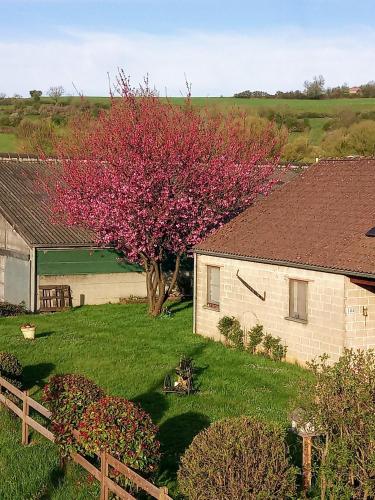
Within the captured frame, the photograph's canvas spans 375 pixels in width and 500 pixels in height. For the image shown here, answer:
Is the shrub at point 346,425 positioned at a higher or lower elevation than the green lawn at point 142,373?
higher

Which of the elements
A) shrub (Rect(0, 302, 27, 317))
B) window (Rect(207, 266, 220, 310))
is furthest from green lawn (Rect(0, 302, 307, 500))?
window (Rect(207, 266, 220, 310))

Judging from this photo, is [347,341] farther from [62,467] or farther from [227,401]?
[62,467]

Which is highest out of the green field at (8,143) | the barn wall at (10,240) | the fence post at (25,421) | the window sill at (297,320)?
the green field at (8,143)

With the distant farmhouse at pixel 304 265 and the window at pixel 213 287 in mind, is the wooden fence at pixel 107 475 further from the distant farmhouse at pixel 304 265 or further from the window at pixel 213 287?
the window at pixel 213 287

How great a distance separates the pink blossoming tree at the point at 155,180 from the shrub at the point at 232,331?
530 centimetres

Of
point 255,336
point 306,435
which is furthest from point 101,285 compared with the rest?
point 306,435

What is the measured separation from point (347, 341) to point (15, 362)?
826 cm

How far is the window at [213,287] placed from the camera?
1014 inches

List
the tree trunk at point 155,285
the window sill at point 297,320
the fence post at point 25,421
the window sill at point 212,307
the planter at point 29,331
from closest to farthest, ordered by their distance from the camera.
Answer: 1. the fence post at point 25,421
2. the window sill at point 297,320
3. the planter at point 29,331
4. the window sill at point 212,307
5. the tree trunk at point 155,285

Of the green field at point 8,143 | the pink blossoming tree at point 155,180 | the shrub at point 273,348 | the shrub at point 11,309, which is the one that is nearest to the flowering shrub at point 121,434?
the shrub at point 273,348

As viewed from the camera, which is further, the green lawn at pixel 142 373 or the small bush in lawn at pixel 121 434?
the green lawn at pixel 142 373

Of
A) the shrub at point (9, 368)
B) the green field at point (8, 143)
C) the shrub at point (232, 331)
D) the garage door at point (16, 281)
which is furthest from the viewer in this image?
the green field at point (8, 143)

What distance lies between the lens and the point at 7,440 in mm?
14727

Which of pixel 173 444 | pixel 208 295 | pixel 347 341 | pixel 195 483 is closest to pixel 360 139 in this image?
pixel 208 295
